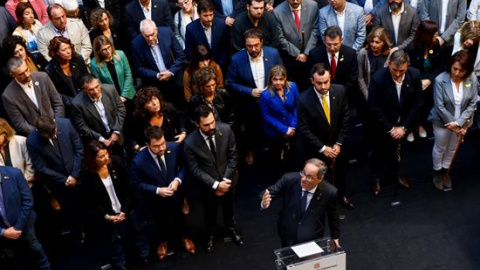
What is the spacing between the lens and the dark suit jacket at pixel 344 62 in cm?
593

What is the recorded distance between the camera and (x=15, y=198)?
4832mm

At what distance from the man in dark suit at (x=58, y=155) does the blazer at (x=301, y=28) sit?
Result: 264 cm

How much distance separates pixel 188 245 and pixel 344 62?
8.32ft

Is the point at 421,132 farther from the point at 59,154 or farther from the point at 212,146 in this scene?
the point at 59,154

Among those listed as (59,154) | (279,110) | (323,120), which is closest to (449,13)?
(323,120)

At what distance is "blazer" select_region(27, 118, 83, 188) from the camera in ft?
17.0

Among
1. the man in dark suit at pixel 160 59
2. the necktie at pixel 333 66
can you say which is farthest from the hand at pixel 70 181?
the necktie at pixel 333 66

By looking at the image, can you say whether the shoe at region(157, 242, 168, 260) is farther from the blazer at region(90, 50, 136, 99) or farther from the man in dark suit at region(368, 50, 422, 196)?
the man in dark suit at region(368, 50, 422, 196)

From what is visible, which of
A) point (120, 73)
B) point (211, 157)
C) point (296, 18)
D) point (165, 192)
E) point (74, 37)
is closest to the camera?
point (165, 192)

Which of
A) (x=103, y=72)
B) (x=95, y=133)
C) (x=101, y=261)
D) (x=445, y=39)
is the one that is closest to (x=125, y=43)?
(x=103, y=72)

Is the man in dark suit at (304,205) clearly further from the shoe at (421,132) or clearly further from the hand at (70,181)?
the shoe at (421,132)

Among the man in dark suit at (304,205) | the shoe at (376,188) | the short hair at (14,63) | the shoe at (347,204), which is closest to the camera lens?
the man in dark suit at (304,205)

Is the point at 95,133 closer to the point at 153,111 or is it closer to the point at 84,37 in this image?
the point at 153,111

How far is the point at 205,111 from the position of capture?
4805 mm
